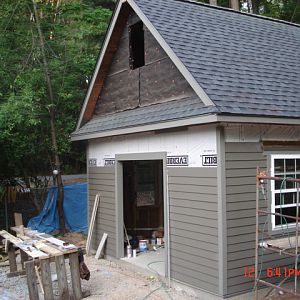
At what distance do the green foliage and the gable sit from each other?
90.8 inches

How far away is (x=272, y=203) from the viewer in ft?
23.3

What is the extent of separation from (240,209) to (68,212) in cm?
807

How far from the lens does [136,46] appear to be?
9828 millimetres

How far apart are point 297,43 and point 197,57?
4041 mm

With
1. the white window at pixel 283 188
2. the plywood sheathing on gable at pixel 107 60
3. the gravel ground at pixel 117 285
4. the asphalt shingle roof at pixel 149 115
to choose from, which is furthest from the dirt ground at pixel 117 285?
the plywood sheathing on gable at pixel 107 60

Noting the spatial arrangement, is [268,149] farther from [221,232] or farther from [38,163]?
[38,163]

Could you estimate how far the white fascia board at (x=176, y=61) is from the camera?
6.71 m

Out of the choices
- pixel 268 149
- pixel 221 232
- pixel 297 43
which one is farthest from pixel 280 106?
pixel 297 43

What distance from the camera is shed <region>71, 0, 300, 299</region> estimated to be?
21.9ft

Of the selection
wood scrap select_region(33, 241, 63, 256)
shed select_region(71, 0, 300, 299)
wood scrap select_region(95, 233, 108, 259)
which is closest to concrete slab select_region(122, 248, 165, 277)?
shed select_region(71, 0, 300, 299)

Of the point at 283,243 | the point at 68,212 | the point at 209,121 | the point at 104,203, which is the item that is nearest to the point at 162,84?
the point at 209,121

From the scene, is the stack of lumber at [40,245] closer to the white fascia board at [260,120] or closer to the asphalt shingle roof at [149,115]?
the asphalt shingle roof at [149,115]

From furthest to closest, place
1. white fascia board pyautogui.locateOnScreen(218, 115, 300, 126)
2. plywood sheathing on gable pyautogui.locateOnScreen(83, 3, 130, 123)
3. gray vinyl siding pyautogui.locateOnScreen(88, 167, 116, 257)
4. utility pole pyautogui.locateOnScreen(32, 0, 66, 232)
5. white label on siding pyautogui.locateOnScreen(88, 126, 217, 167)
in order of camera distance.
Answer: utility pole pyautogui.locateOnScreen(32, 0, 66, 232), gray vinyl siding pyautogui.locateOnScreen(88, 167, 116, 257), plywood sheathing on gable pyautogui.locateOnScreen(83, 3, 130, 123), white label on siding pyautogui.locateOnScreen(88, 126, 217, 167), white fascia board pyautogui.locateOnScreen(218, 115, 300, 126)

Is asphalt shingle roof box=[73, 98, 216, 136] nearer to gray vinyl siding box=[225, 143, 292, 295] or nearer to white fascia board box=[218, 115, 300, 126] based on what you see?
white fascia board box=[218, 115, 300, 126]
